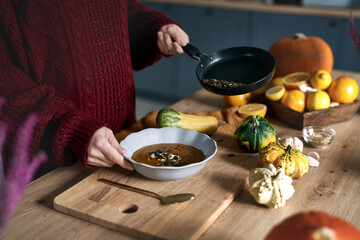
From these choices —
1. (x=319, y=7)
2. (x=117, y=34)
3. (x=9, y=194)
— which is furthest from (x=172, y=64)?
(x=9, y=194)

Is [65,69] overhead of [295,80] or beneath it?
overhead

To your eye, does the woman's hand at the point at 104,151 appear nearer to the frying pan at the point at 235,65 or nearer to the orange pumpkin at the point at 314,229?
the frying pan at the point at 235,65

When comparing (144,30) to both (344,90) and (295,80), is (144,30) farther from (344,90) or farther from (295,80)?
(344,90)

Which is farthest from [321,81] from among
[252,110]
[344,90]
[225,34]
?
[225,34]

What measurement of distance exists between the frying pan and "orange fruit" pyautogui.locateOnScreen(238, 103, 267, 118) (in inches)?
6.6

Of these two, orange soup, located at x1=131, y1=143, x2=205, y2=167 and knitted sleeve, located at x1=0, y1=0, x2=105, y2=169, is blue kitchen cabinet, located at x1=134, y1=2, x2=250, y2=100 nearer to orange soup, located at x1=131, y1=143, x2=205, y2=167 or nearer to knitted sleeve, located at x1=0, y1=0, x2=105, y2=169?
orange soup, located at x1=131, y1=143, x2=205, y2=167

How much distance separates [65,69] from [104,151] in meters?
0.30

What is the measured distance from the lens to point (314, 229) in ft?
1.70

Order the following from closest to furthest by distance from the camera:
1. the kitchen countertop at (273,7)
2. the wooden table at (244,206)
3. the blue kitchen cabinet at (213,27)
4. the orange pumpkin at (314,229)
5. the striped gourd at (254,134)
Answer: the orange pumpkin at (314,229) < the wooden table at (244,206) < the striped gourd at (254,134) < the kitchen countertop at (273,7) < the blue kitchen cabinet at (213,27)

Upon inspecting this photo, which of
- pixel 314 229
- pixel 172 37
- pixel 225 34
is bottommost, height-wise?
pixel 225 34

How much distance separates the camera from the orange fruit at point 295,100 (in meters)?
1.34

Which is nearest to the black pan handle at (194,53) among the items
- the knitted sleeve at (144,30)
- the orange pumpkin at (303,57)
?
the knitted sleeve at (144,30)

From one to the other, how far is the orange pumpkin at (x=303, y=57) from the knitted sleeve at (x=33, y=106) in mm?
1108

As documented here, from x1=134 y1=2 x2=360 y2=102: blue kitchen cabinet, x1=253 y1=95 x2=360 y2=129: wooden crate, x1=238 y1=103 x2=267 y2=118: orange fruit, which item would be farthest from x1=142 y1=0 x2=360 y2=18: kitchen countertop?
x1=238 y1=103 x2=267 y2=118: orange fruit
